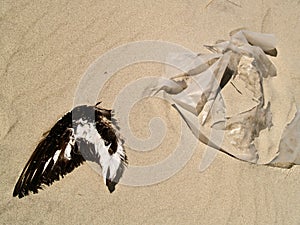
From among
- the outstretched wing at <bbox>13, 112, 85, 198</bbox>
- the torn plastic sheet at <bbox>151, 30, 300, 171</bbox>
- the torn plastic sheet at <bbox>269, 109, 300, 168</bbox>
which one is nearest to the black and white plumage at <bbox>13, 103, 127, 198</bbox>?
the outstretched wing at <bbox>13, 112, 85, 198</bbox>

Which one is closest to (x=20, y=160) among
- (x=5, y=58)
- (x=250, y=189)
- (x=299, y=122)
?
(x=5, y=58)

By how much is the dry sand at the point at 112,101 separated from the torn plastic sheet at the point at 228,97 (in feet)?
0.19

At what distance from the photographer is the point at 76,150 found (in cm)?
156

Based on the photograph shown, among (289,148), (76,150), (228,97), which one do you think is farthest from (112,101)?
(289,148)

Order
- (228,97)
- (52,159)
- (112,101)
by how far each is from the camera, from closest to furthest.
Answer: (52,159), (112,101), (228,97)

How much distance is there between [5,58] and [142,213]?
0.89 m

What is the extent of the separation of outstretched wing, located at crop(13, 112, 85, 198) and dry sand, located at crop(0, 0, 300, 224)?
0.09 feet

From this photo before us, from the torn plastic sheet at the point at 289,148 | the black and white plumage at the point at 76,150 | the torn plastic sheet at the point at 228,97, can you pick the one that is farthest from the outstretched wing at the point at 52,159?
the torn plastic sheet at the point at 289,148

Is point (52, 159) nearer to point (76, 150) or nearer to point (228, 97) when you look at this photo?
point (76, 150)

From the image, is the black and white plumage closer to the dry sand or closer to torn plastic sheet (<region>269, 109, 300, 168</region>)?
the dry sand

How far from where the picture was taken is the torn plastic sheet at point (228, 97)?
5.54 ft

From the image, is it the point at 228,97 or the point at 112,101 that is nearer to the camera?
the point at 112,101

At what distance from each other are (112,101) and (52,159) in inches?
14.0

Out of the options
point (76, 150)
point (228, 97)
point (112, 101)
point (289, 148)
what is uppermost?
point (112, 101)
